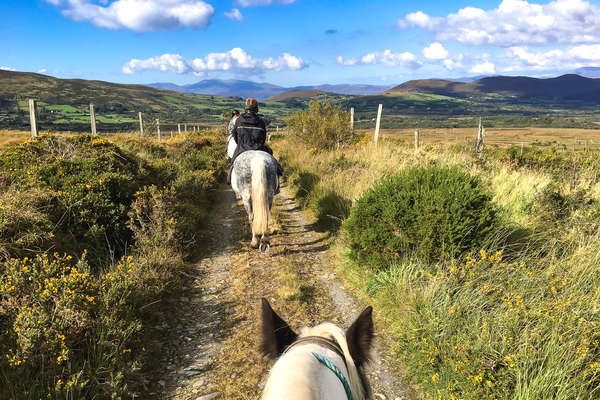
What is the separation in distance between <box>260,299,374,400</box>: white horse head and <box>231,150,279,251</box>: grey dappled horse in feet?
13.1

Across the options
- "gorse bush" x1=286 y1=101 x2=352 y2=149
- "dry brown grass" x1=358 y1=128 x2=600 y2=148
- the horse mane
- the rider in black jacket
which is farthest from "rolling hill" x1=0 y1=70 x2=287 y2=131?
the horse mane

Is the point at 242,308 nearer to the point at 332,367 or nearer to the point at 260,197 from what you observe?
the point at 260,197

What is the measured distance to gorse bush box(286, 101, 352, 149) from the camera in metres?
14.5

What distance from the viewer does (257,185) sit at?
18.0 ft

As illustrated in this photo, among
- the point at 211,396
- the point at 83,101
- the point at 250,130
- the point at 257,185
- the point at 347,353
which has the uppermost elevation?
the point at 83,101

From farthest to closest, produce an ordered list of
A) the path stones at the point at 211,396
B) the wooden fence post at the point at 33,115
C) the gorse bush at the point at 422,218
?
the wooden fence post at the point at 33,115 → the gorse bush at the point at 422,218 → the path stones at the point at 211,396

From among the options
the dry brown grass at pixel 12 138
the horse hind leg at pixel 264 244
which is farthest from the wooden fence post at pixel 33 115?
the horse hind leg at pixel 264 244

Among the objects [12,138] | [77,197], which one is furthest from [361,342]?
[12,138]

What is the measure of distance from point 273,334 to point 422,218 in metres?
3.13

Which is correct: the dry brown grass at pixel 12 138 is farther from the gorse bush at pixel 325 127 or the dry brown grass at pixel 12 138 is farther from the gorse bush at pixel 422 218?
the gorse bush at pixel 422 218

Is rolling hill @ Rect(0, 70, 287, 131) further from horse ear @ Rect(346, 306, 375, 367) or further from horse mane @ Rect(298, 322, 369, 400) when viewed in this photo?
horse ear @ Rect(346, 306, 375, 367)

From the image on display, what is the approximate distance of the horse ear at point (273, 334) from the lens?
150cm

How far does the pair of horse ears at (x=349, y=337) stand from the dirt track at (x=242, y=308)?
0.55 ft

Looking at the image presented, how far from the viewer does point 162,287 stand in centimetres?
409
